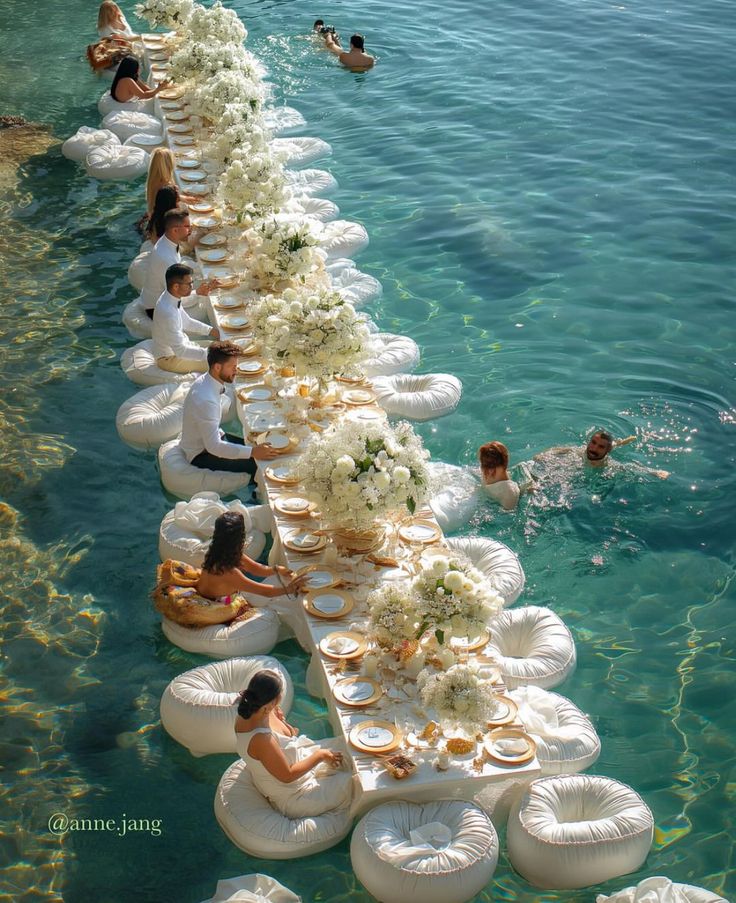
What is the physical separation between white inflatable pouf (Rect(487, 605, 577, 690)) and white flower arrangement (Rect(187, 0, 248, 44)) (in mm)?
12123

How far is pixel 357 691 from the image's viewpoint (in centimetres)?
679

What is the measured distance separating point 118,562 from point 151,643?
3.46 ft

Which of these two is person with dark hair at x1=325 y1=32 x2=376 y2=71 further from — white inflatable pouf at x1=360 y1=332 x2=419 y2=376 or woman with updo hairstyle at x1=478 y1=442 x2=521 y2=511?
woman with updo hairstyle at x1=478 y1=442 x2=521 y2=511

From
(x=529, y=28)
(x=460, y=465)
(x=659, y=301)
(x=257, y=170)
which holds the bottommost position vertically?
(x=460, y=465)

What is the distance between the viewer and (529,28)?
67.8 feet

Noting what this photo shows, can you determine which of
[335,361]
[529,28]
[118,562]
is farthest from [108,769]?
[529,28]

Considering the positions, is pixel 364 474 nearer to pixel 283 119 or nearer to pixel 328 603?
pixel 328 603

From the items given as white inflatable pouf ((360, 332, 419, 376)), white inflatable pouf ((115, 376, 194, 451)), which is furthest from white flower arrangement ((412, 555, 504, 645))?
white inflatable pouf ((360, 332, 419, 376))

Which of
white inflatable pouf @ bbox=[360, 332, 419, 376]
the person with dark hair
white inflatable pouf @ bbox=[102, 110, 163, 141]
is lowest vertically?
white inflatable pouf @ bbox=[360, 332, 419, 376]

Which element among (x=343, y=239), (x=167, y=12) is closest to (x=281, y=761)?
(x=343, y=239)

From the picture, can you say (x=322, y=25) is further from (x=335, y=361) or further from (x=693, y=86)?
(x=335, y=361)

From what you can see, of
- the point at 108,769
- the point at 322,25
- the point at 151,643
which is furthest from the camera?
the point at 322,25

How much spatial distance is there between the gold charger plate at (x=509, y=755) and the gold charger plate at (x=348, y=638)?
3.51 ft

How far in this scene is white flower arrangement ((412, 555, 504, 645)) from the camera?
6.63 m
